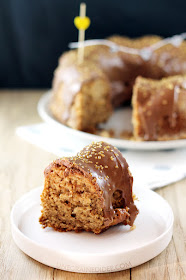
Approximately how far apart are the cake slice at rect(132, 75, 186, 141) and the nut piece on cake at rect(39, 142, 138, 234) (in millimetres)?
898

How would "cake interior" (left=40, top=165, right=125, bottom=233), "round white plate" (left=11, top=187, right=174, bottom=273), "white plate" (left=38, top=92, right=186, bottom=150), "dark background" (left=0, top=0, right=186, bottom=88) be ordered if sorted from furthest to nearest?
"dark background" (left=0, top=0, right=186, bottom=88)
"white plate" (left=38, top=92, right=186, bottom=150)
"cake interior" (left=40, top=165, right=125, bottom=233)
"round white plate" (left=11, top=187, right=174, bottom=273)

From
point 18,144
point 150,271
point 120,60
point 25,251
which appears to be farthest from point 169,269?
point 120,60

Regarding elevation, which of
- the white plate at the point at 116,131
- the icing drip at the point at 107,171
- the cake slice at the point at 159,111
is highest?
the icing drip at the point at 107,171

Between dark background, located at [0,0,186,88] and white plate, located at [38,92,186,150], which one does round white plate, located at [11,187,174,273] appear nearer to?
white plate, located at [38,92,186,150]

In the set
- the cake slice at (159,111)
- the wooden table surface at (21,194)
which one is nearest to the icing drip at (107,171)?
the wooden table surface at (21,194)

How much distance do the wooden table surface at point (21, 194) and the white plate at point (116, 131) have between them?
0.18m

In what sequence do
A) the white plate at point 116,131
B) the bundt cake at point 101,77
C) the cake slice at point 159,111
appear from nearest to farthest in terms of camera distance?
the white plate at point 116,131
the cake slice at point 159,111
the bundt cake at point 101,77

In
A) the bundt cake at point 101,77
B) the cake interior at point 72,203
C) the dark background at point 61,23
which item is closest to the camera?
the cake interior at point 72,203

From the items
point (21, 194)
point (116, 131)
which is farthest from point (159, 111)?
point (21, 194)

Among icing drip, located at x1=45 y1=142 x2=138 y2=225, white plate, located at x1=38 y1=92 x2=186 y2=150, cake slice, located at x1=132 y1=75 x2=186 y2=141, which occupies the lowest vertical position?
white plate, located at x1=38 y1=92 x2=186 y2=150

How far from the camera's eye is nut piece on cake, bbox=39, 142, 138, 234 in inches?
60.5

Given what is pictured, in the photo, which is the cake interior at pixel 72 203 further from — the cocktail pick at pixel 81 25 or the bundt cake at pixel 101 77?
the cocktail pick at pixel 81 25

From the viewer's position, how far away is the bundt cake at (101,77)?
9.02ft

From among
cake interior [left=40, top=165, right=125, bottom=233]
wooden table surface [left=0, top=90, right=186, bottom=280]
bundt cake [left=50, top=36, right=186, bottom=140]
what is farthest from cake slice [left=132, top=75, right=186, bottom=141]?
cake interior [left=40, top=165, right=125, bottom=233]
